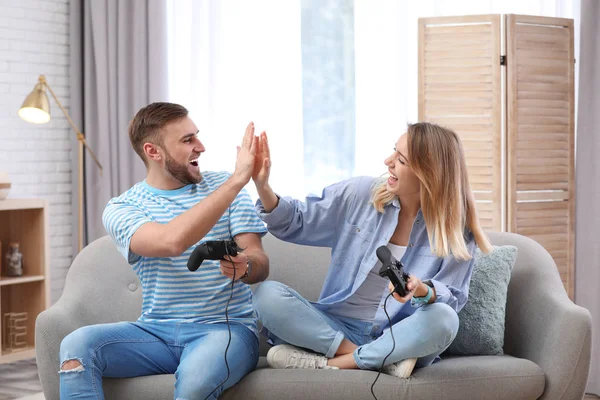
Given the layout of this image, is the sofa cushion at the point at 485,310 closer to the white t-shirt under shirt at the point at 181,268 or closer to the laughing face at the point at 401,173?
the laughing face at the point at 401,173

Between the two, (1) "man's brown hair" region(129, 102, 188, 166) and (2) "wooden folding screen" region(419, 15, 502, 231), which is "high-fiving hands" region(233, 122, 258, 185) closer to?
(1) "man's brown hair" region(129, 102, 188, 166)

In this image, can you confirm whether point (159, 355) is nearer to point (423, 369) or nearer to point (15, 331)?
point (423, 369)

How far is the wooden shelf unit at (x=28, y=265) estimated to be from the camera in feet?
14.3

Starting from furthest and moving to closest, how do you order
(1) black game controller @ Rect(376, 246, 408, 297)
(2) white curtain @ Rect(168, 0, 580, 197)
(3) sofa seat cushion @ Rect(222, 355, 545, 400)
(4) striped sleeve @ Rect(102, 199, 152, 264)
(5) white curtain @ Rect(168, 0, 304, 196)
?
(5) white curtain @ Rect(168, 0, 304, 196), (2) white curtain @ Rect(168, 0, 580, 197), (4) striped sleeve @ Rect(102, 199, 152, 264), (3) sofa seat cushion @ Rect(222, 355, 545, 400), (1) black game controller @ Rect(376, 246, 408, 297)

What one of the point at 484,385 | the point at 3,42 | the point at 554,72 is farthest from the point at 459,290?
the point at 3,42

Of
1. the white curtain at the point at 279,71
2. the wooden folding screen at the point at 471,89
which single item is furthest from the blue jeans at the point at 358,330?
the white curtain at the point at 279,71

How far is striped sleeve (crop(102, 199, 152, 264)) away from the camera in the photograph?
239 cm

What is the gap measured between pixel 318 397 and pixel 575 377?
743mm

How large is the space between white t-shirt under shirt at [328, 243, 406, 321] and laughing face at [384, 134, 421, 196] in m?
0.18

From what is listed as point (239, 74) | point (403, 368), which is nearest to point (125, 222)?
point (403, 368)

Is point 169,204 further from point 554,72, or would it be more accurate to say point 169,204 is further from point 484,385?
point 554,72

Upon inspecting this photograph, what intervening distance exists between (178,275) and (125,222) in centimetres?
22

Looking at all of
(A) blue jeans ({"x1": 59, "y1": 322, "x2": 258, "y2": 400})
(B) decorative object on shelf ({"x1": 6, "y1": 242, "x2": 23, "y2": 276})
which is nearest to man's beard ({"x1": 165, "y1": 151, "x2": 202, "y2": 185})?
(A) blue jeans ({"x1": 59, "y1": 322, "x2": 258, "y2": 400})

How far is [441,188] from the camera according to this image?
2.45 m
